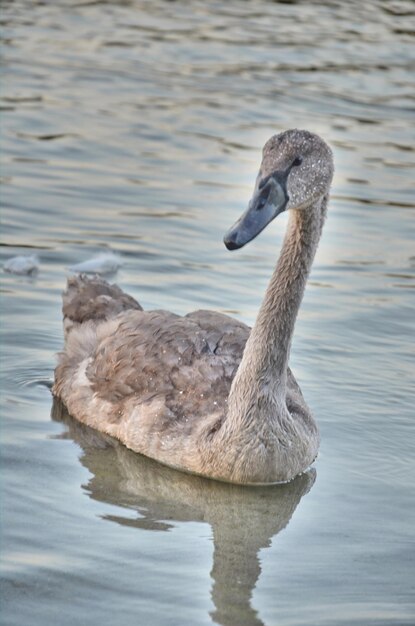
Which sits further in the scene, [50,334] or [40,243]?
[40,243]

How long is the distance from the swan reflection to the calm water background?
18 millimetres

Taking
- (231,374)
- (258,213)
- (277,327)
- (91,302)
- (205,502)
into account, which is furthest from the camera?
(91,302)

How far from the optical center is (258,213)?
27.2 feet

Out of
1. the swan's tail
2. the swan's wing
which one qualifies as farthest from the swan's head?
the swan's tail

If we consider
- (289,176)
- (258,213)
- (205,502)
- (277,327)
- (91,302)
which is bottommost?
(205,502)

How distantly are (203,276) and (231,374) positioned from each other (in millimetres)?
3383

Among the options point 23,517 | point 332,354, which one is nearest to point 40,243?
point 332,354

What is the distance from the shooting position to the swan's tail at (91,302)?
1047cm

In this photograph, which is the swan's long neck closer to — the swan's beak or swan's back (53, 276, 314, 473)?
swan's back (53, 276, 314, 473)

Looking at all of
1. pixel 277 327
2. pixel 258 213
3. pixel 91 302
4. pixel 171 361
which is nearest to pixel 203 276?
pixel 91 302

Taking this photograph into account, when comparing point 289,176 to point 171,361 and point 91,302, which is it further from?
point 91,302

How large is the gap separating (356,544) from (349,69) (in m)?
12.5

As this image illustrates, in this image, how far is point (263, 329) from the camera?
8.95 meters

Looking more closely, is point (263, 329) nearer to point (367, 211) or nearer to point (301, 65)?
point (367, 211)
